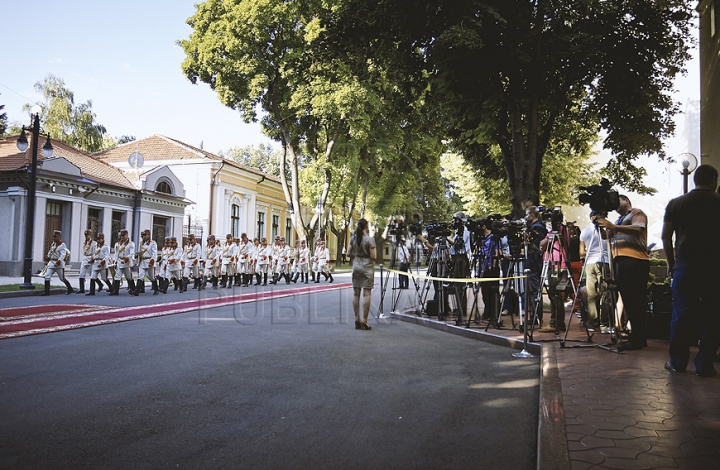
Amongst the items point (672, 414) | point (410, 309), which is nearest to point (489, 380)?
point (672, 414)

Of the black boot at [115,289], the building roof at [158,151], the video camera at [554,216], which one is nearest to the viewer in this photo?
the video camera at [554,216]

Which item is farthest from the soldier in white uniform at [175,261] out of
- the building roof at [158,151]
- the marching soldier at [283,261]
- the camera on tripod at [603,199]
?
the building roof at [158,151]

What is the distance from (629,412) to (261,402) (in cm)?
A: 306

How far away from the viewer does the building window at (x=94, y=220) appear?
1005 inches

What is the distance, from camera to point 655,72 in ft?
41.8

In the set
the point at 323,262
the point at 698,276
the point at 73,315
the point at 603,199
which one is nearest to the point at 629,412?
the point at 698,276

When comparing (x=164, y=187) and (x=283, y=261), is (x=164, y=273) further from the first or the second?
(x=164, y=187)

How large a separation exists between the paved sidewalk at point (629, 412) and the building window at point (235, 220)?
3396 cm

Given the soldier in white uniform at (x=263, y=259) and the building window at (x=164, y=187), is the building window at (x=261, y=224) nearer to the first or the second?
the building window at (x=164, y=187)

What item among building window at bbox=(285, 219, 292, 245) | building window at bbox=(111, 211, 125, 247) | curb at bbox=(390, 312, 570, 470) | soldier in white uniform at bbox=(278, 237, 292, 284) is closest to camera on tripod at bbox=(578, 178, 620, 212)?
curb at bbox=(390, 312, 570, 470)

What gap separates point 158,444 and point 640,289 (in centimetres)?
609

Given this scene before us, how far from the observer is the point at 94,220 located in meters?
25.7

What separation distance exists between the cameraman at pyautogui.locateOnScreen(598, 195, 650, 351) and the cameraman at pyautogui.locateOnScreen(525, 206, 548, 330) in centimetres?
159

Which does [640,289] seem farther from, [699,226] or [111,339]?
[111,339]
